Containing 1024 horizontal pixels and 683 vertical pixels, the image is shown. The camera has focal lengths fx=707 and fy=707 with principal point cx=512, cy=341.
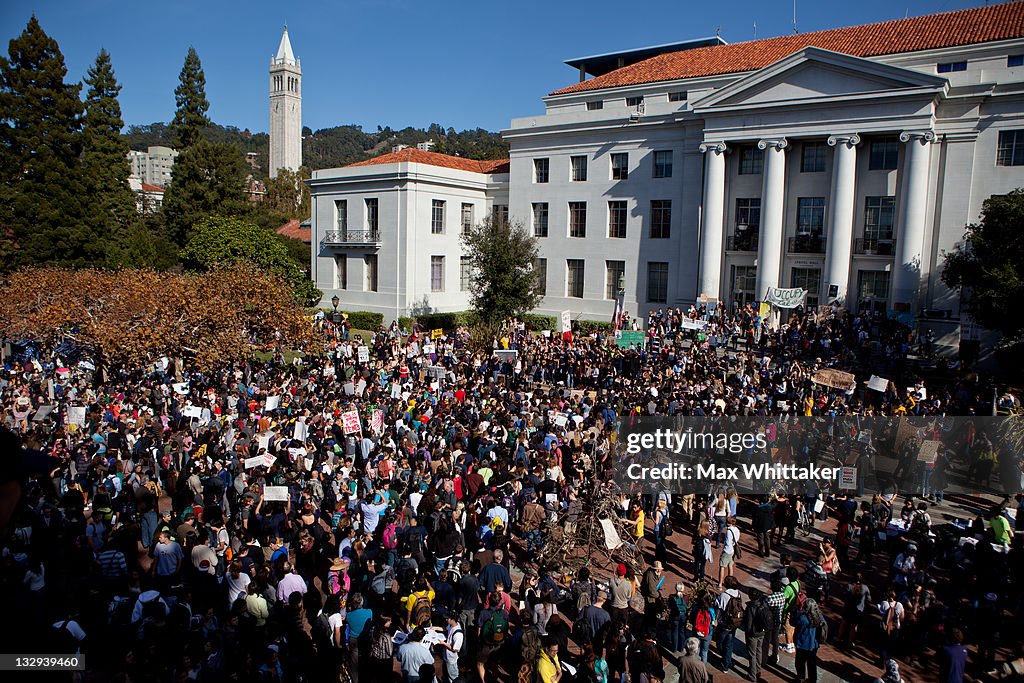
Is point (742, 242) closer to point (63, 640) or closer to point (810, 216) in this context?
point (810, 216)

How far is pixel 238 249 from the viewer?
43844 mm

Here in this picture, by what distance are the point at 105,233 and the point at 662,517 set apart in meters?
42.2

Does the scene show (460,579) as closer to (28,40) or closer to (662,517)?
(662,517)

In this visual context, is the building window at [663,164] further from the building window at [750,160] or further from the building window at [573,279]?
the building window at [573,279]

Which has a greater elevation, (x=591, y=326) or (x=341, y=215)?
(x=341, y=215)

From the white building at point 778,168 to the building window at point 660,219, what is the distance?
8 cm

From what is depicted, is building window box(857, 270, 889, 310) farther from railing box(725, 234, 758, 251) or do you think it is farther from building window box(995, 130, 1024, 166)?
building window box(995, 130, 1024, 166)

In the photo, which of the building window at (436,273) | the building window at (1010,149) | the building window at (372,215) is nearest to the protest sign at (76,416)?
the building window at (436,273)

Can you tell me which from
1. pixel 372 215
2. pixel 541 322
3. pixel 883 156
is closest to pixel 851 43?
pixel 883 156

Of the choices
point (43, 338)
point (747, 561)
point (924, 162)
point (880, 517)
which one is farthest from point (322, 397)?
point (924, 162)

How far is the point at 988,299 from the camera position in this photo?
24406 millimetres

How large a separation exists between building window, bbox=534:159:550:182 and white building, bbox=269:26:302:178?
88085 mm

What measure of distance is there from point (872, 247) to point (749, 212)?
662 cm

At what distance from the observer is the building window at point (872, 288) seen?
114ft
